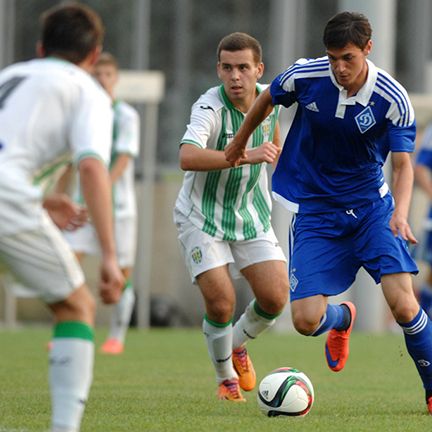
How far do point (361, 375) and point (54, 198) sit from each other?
5091 mm

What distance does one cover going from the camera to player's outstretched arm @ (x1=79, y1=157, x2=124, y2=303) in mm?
4832

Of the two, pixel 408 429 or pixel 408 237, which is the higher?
pixel 408 237

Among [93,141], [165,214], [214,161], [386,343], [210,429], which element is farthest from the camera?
[165,214]

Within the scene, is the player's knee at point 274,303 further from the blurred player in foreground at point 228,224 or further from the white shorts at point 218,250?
the white shorts at point 218,250

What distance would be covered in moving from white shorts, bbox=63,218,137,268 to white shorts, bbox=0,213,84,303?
672 cm

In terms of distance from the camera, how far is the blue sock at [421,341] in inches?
268

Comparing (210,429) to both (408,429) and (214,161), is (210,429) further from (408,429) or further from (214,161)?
(214,161)

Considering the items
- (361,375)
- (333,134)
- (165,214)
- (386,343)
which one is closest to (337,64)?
(333,134)

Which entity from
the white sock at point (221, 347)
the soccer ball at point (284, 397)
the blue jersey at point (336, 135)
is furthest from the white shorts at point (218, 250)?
the soccer ball at point (284, 397)

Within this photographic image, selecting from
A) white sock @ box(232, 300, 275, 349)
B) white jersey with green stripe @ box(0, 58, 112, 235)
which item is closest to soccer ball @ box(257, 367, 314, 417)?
white sock @ box(232, 300, 275, 349)

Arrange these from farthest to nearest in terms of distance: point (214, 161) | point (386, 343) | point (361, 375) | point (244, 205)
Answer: point (386, 343) < point (361, 375) < point (244, 205) < point (214, 161)

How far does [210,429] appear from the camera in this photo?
611cm

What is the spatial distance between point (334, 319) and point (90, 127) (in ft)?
9.52

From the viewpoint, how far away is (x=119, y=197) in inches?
480
